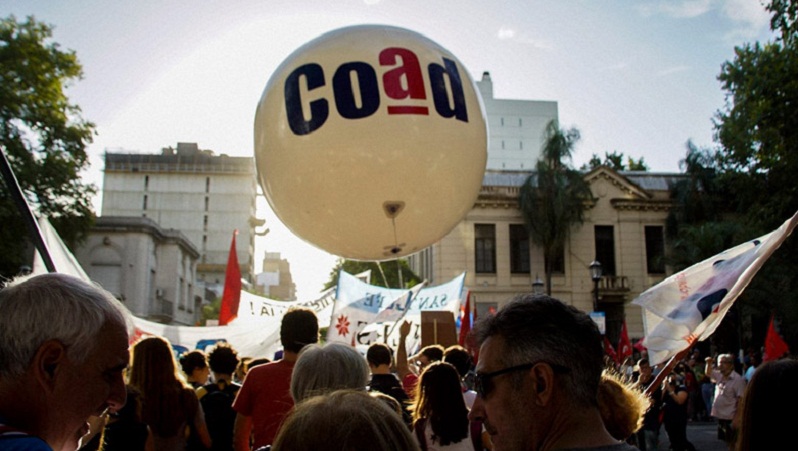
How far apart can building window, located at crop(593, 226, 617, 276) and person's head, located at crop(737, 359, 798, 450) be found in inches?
1303

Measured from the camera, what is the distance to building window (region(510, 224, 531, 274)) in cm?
3350

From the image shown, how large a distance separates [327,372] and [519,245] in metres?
31.3

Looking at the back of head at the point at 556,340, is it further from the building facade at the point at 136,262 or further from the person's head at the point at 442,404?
the building facade at the point at 136,262

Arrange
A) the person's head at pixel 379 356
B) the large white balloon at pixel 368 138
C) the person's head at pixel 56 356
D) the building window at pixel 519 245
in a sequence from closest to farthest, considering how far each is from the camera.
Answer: the person's head at pixel 56 356
the large white balloon at pixel 368 138
the person's head at pixel 379 356
the building window at pixel 519 245

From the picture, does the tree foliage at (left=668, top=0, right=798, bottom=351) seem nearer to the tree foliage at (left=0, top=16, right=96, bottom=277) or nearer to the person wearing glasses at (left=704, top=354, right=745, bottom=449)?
the person wearing glasses at (left=704, top=354, right=745, bottom=449)

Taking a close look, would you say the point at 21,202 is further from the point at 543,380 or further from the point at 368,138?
the point at 543,380

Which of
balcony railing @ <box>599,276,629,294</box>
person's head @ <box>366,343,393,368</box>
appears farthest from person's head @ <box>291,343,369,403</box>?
balcony railing @ <box>599,276,629,294</box>

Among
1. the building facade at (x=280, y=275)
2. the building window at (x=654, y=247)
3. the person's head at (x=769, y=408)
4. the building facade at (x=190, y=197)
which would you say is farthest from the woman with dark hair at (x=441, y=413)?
the building facade at (x=280, y=275)

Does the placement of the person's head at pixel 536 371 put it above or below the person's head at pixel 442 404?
above

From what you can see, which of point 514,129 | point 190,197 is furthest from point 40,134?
point 190,197

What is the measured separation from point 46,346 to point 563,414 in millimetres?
1206

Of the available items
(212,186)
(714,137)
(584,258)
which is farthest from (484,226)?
(212,186)

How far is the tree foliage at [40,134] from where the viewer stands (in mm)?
22203

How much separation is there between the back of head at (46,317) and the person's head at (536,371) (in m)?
0.97
